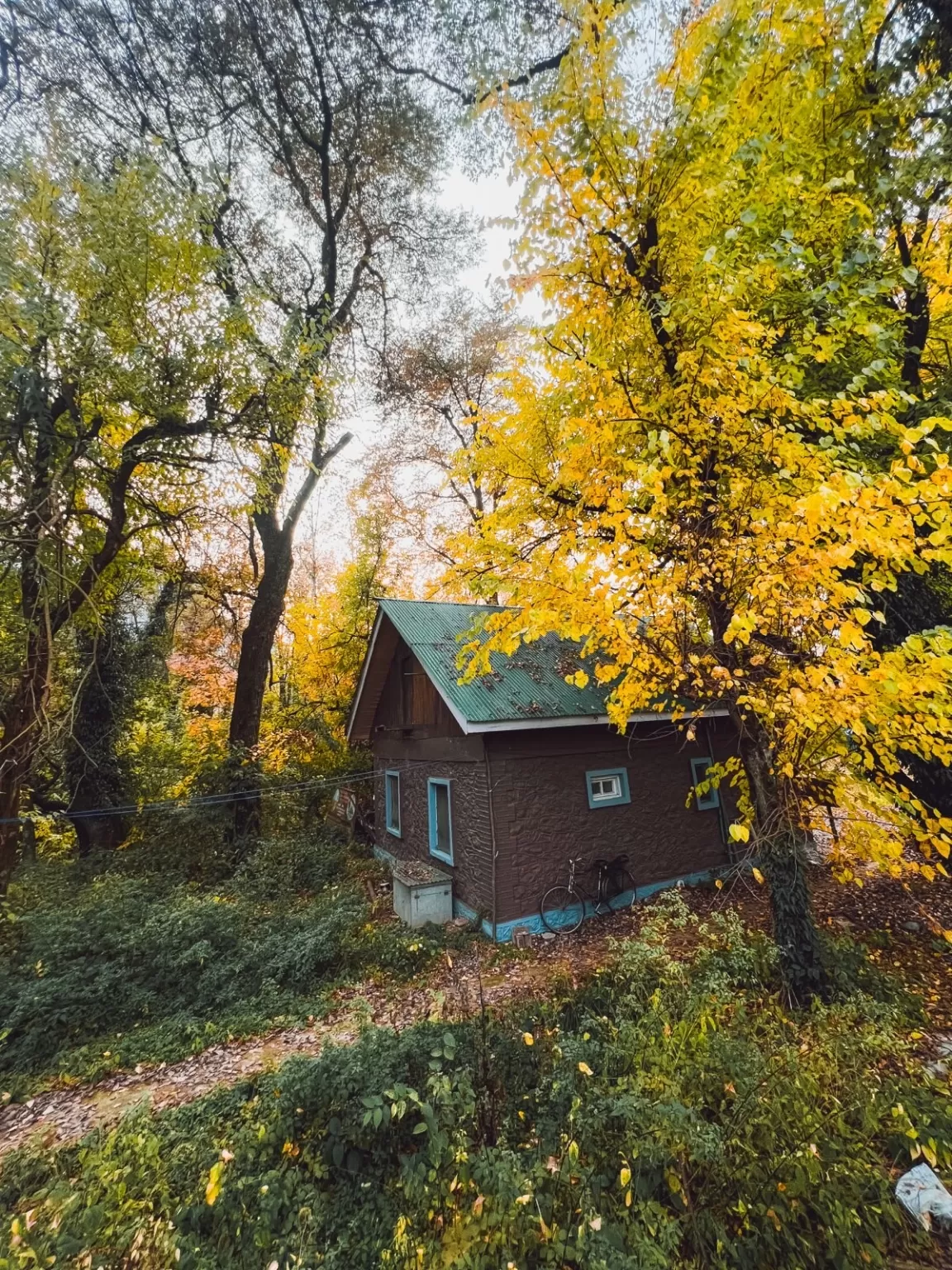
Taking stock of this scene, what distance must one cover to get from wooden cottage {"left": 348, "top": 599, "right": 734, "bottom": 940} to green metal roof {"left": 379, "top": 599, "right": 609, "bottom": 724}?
0.10 feet

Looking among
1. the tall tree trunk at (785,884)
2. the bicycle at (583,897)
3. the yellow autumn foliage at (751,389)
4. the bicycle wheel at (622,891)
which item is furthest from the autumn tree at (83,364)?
the bicycle wheel at (622,891)

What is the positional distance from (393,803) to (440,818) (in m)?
2.92

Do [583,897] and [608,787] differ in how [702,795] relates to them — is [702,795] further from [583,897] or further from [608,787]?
[583,897]

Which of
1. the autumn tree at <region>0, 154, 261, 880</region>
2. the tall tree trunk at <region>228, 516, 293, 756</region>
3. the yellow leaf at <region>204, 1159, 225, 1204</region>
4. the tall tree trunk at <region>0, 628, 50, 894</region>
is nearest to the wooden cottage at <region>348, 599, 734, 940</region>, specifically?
the tall tree trunk at <region>228, 516, 293, 756</region>

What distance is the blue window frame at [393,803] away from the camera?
13.2 metres

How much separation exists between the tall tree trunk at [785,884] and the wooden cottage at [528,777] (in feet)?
9.36

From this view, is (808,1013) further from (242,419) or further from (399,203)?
(399,203)

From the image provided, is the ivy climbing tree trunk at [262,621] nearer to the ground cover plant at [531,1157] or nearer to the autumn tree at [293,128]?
the autumn tree at [293,128]

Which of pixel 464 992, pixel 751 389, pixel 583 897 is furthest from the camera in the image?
pixel 583 897

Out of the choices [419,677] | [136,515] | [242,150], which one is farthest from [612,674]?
[242,150]

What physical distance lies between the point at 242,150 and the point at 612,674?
13500mm

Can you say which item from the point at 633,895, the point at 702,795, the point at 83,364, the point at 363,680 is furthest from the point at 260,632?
the point at 702,795

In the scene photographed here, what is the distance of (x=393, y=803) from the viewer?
1353 centimetres

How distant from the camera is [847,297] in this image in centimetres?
462
